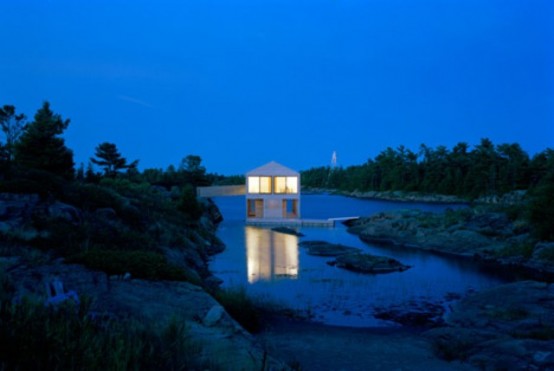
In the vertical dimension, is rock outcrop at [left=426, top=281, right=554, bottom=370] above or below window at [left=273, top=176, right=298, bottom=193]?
below

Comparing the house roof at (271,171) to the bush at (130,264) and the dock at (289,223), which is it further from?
the bush at (130,264)

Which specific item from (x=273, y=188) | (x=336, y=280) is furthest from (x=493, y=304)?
(x=273, y=188)

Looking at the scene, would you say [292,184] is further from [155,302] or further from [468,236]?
[155,302]

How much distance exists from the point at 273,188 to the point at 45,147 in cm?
2484

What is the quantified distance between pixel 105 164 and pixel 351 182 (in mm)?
103651

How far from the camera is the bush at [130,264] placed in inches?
448

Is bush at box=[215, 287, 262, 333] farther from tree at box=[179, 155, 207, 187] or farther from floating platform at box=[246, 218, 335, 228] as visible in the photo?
tree at box=[179, 155, 207, 187]

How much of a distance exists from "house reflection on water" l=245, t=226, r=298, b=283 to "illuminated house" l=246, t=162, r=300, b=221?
297 inches

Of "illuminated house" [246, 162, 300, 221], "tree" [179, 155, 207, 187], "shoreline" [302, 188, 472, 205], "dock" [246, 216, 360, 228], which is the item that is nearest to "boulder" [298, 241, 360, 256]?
"dock" [246, 216, 360, 228]

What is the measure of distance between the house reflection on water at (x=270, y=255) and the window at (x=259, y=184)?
8.42 metres

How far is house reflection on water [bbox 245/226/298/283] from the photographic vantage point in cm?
2336

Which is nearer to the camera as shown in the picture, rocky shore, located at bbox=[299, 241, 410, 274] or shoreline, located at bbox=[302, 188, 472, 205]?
rocky shore, located at bbox=[299, 241, 410, 274]

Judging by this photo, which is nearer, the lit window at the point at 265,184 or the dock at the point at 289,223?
the dock at the point at 289,223

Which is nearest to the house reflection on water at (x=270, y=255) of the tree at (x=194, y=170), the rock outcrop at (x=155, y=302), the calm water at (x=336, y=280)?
the calm water at (x=336, y=280)
